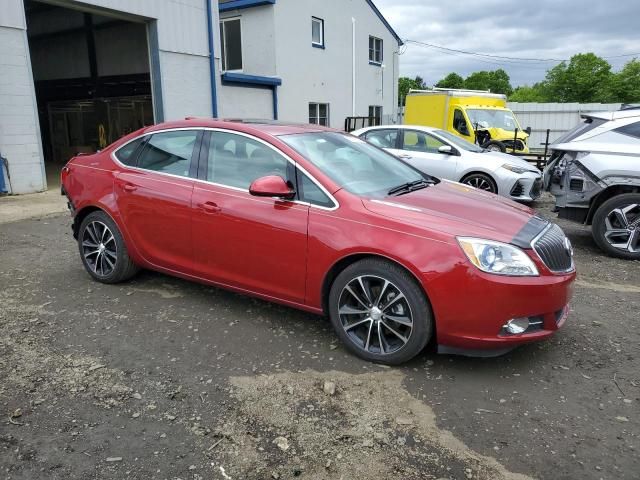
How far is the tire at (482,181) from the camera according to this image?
9297 millimetres

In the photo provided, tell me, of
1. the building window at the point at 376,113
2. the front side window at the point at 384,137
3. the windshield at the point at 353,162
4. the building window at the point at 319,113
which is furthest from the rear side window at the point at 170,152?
the building window at the point at 376,113

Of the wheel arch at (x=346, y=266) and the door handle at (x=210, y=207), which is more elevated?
the door handle at (x=210, y=207)

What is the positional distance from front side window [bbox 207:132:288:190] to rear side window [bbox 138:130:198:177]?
255 mm

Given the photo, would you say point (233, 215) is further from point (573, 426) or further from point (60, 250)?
point (60, 250)

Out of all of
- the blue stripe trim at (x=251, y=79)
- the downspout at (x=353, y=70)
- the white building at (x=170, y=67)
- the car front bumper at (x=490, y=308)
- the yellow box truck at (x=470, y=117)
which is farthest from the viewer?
the downspout at (x=353, y=70)

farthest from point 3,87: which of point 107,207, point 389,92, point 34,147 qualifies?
point 389,92

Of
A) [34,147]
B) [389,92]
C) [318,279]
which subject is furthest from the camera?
[389,92]

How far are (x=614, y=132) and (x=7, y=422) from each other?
6.95 metres

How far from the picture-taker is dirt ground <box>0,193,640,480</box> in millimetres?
2668

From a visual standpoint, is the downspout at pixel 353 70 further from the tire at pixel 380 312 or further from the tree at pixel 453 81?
the tree at pixel 453 81

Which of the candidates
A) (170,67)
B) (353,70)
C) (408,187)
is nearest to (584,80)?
(353,70)

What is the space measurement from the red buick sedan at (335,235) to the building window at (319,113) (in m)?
15.9

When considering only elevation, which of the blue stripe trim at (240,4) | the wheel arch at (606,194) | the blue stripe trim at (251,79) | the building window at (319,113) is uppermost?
the blue stripe trim at (240,4)

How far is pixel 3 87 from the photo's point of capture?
1038cm
